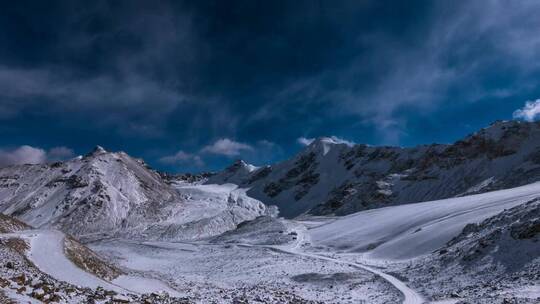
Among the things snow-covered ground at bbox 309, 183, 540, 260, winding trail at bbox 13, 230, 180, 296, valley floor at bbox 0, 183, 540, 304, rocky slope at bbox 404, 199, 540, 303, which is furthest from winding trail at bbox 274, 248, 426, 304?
winding trail at bbox 13, 230, 180, 296

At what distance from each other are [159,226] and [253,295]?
118m

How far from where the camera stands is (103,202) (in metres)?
152

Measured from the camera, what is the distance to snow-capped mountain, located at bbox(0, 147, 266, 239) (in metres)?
140

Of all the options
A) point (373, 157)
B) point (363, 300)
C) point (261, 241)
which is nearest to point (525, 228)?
point (363, 300)

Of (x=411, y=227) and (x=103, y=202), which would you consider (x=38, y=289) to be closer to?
(x=411, y=227)

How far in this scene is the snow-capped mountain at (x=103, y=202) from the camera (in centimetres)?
13962

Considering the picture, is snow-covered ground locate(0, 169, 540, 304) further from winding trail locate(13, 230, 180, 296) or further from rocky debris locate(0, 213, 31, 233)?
rocky debris locate(0, 213, 31, 233)

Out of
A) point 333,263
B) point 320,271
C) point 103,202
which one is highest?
point 103,202

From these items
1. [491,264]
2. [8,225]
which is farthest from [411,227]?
[8,225]

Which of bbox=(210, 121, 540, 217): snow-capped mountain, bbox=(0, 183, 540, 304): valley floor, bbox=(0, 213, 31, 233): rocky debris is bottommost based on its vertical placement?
bbox=(0, 183, 540, 304): valley floor

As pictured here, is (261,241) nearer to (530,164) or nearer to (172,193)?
(530,164)

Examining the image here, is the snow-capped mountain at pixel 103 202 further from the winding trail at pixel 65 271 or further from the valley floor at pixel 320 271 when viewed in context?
the winding trail at pixel 65 271

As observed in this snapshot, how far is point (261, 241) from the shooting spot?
85.0 m

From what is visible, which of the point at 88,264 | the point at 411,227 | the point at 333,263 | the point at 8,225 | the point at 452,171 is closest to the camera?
the point at 88,264
